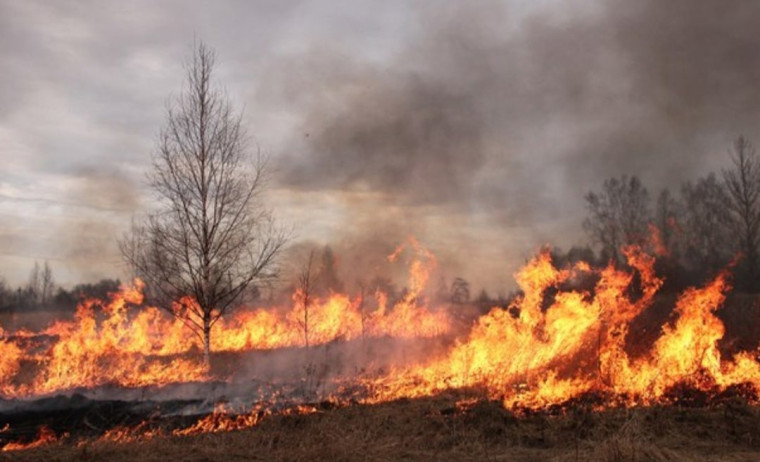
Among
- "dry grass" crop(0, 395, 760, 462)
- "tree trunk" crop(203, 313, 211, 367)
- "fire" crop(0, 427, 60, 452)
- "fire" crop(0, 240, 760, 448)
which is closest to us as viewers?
"dry grass" crop(0, 395, 760, 462)

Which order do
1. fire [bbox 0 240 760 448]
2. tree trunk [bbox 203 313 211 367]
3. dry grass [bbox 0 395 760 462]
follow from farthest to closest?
tree trunk [bbox 203 313 211 367] → fire [bbox 0 240 760 448] → dry grass [bbox 0 395 760 462]

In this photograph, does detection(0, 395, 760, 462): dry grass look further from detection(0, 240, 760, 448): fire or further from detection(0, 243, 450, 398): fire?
detection(0, 243, 450, 398): fire

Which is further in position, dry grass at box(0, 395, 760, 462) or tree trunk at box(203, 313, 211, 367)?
tree trunk at box(203, 313, 211, 367)

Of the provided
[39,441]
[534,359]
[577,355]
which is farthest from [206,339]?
[577,355]

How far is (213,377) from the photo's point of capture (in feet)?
51.5

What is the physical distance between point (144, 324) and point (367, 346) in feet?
31.5

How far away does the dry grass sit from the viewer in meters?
7.96

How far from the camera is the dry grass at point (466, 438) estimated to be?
26.1 feet

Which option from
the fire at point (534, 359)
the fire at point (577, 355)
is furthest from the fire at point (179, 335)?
the fire at point (577, 355)

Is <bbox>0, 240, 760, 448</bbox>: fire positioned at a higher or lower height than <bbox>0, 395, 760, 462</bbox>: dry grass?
higher

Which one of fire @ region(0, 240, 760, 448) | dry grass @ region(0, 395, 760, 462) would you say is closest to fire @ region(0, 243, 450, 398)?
fire @ region(0, 240, 760, 448)

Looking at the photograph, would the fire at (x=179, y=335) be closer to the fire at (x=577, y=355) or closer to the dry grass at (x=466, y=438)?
the fire at (x=577, y=355)

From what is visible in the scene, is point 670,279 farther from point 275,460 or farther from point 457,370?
point 275,460

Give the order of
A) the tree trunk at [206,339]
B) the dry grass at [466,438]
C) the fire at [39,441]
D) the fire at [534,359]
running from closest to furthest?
the dry grass at [466,438], the fire at [39,441], the fire at [534,359], the tree trunk at [206,339]
